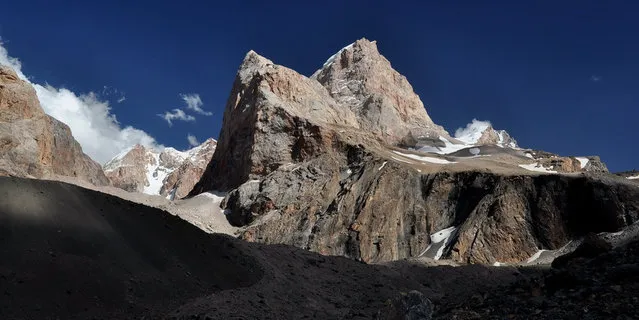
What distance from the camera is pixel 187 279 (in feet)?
59.5

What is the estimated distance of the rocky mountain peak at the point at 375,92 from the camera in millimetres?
131000

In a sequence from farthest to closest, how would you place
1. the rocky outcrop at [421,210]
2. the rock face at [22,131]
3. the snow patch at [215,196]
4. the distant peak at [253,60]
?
the distant peak at [253,60]
the snow patch at [215,196]
the rock face at [22,131]
the rocky outcrop at [421,210]

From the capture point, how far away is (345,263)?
26.4 metres

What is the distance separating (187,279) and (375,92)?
5102 inches

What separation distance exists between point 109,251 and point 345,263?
41.5ft

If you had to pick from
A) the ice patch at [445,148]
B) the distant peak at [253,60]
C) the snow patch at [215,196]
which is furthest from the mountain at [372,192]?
the ice patch at [445,148]

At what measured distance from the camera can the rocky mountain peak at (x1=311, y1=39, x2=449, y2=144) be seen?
131 m

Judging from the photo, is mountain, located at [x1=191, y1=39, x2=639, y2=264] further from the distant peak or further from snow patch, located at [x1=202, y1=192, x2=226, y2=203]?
the distant peak

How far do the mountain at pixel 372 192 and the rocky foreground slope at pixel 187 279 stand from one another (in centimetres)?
2648

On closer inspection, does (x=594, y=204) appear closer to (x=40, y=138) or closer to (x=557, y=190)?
(x=557, y=190)

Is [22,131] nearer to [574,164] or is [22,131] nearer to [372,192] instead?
[372,192]

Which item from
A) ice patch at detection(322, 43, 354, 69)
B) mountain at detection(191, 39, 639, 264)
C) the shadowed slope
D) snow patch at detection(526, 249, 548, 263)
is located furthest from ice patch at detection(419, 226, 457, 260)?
ice patch at detection(322, 43, 354, 69)

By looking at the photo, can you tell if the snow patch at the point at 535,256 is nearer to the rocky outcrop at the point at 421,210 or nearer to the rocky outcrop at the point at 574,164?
the rocky outcrop at the point at 421,210

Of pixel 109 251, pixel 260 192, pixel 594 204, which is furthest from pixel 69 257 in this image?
pixel 260 192
